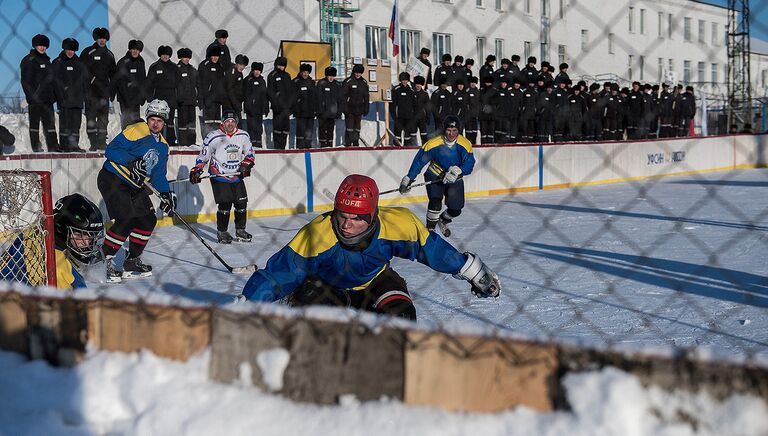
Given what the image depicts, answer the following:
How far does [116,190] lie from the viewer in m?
7.06

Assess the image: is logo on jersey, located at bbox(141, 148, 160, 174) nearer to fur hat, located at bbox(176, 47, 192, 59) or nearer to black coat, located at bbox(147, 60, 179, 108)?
fur hat, located at bbox(176, 47, 192, 59)

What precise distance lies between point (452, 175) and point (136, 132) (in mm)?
3653

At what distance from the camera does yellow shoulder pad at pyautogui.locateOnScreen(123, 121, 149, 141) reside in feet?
23.3

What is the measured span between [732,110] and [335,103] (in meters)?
11.2

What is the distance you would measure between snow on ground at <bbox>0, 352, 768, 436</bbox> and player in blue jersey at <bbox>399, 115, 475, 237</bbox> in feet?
24.0

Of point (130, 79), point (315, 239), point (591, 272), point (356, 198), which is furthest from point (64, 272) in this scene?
point (130, 79)

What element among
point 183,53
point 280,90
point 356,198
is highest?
point 183,53

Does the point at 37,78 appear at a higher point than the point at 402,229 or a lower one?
higher

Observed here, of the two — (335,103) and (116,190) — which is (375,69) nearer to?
(335,103)

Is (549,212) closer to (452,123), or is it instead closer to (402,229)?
(452,123)

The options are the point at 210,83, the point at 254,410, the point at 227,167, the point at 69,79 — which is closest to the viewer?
the point at 254,410

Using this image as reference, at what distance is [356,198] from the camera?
3.29 m

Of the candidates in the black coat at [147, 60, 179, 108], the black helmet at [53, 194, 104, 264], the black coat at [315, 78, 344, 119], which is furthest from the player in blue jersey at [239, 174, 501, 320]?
the black coat at [315, 78, 344, 119]

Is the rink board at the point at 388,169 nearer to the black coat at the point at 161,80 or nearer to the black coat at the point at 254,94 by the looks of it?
the black coat at the point at 254,94
